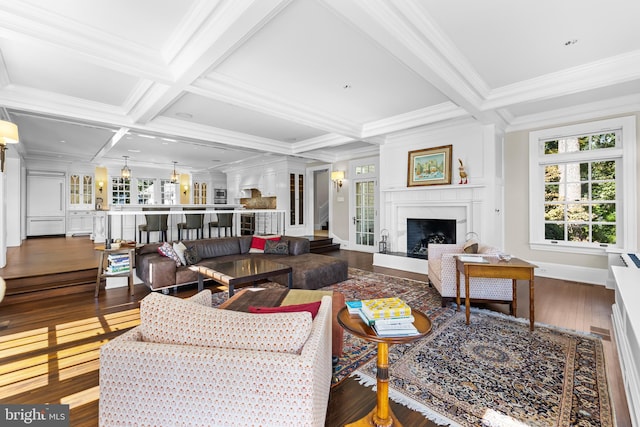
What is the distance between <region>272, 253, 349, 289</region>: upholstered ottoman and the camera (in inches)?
167

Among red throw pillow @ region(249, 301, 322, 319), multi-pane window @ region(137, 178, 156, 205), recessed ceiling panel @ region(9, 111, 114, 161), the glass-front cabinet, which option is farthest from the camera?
multi-pane window @ region(137, 178, 156, 205)

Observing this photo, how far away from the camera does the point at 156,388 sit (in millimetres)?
1234

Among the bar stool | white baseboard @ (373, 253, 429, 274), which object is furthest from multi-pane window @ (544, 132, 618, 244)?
the bar stool

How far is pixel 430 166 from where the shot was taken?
5641 mm

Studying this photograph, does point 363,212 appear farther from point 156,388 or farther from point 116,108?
point 156,388

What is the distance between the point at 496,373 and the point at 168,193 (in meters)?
11.9

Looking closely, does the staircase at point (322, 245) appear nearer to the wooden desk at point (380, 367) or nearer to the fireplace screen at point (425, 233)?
the fireplace screen at point (425, 233)

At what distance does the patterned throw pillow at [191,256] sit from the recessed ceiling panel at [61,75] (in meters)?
2.34

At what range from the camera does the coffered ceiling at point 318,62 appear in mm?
2465

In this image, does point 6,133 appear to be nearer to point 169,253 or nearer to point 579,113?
point 169,253

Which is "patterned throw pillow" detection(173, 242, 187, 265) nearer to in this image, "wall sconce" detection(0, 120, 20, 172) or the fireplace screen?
"wall sconce" detection(0, 120, 20, 172)

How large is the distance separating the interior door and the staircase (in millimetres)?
505

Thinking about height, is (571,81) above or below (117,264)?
above

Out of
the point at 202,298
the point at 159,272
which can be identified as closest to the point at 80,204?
the point at 159,272
